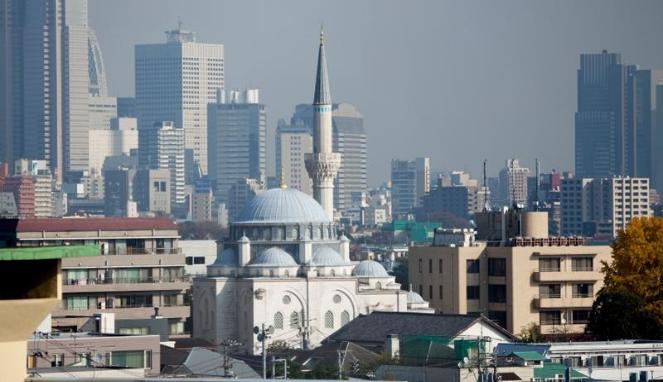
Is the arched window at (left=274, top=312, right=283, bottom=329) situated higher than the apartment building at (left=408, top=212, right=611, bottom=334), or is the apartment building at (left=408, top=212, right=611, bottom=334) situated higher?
the apartment building at (left=408, top=212, right=611, bottom=334)

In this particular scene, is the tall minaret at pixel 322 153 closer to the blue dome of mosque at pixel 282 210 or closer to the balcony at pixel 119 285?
the blue dome of mosque at pixel 282 210

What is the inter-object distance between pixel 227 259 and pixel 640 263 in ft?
69.9

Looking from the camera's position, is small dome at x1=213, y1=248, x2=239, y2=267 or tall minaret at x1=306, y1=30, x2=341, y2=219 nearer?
small dome at x1=213, y1=248, x2=239, y2=267

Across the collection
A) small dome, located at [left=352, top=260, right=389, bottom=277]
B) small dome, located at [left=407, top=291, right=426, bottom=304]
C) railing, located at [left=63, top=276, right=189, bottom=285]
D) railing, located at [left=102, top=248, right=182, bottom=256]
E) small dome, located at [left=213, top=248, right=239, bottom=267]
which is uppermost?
railing, located at [left=102, top=248, right=182, bottom=256]

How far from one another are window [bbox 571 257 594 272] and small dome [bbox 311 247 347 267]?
11.2m

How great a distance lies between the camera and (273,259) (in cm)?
8781

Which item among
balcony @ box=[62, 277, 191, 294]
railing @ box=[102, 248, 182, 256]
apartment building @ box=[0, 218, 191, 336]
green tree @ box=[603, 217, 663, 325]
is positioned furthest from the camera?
railing @ box=[102, 248, 182, 256]

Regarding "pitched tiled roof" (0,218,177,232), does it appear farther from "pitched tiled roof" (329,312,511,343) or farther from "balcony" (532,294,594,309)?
"balcony" (532,294,594,309)

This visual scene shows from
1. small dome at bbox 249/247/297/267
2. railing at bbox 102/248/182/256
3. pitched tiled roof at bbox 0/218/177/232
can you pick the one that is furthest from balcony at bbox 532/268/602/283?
pitched tiled roof at bbox 0/218/177/232

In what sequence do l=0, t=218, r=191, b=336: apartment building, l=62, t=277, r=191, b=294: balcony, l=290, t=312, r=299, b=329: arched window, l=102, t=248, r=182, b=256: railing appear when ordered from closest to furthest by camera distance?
l=0, t=218, r=191, b=336: apartment building
l=62, t=277, r=191, b=294: balcony
l=102, t=248, r=182, b=256: railing
l=290, t=312, r=299, b=329: arched window

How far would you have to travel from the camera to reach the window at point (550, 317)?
8075cm

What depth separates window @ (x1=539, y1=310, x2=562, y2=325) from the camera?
80.8 metres

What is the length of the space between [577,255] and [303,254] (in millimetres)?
12921

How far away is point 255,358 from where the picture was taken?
59875mm
